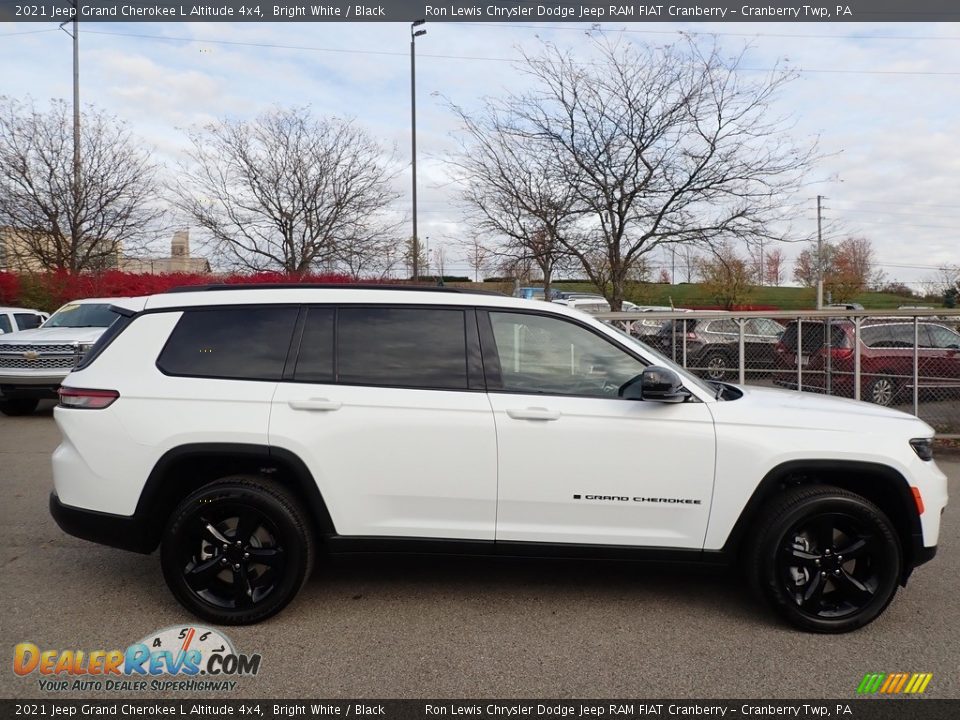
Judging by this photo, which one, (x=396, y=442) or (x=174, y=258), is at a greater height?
(x=174, y=258)

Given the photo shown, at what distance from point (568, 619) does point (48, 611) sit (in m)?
2.92

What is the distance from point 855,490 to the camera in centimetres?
393

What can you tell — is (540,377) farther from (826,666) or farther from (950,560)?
(950,560)

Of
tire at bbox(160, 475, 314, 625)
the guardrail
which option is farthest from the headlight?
the guardrail

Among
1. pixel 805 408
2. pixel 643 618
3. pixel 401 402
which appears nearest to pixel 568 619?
pixel 643 618

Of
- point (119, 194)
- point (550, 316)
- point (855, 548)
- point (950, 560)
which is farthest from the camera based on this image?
point (119, 194)

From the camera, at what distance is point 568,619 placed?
3854mm

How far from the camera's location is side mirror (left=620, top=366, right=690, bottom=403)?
362 centimetres

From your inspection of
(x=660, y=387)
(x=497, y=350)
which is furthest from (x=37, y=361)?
(x=660, y=387)

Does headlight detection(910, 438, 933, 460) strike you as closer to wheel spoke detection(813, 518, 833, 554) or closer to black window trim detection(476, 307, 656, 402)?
wheel spoke detection(813, 518, 833, 554)

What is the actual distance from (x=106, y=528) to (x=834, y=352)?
9.14 m

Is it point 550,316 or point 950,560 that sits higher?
point 550,316

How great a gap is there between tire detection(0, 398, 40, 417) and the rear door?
1027 cm

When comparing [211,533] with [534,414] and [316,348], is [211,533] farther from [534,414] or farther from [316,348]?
[534,414]
